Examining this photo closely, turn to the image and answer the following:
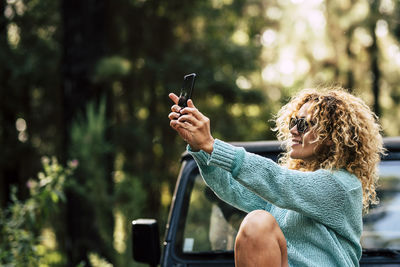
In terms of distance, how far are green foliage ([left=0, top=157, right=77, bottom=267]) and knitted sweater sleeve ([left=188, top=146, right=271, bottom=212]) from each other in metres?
2.47

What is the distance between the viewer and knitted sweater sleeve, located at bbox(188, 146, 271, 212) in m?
2.61

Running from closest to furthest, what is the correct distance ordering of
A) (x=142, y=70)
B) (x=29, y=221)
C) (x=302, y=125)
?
(x=302, y=125)
(x=29, y=221)
(x=142, y=70)

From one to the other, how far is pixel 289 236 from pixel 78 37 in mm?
7057

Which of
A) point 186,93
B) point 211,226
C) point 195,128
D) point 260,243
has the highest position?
point 186,93

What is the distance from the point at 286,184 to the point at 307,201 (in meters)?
0.12

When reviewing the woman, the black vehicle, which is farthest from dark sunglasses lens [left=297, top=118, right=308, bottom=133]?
the black vehicle

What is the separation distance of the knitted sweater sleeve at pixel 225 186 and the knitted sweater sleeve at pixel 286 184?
24 cm

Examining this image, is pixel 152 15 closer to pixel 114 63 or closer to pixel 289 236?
pixel 114 63

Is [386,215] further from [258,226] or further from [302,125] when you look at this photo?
[258,226]

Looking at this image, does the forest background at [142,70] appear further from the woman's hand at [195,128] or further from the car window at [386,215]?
the woman's hand at [195,128]

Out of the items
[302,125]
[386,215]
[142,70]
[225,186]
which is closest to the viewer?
[302,125]

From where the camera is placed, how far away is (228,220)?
139 inches

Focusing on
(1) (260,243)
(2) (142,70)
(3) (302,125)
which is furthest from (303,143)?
(2) (142,70)

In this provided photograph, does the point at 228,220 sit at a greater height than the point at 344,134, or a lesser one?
lesser
